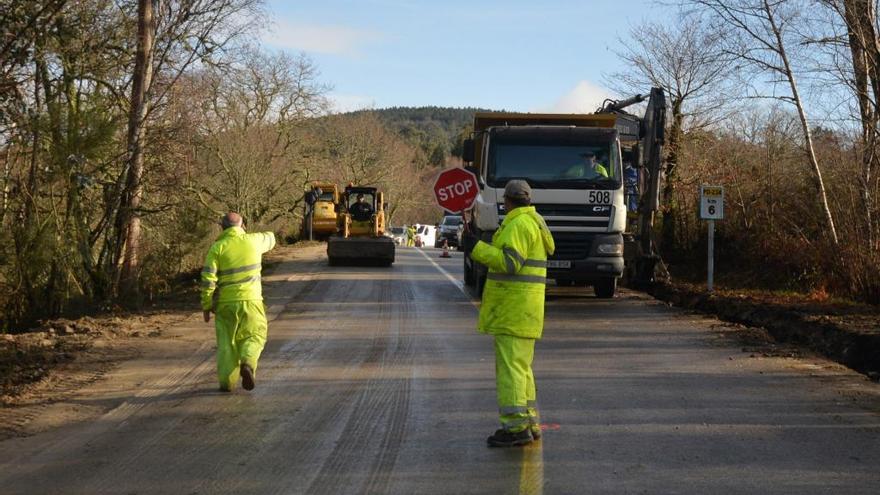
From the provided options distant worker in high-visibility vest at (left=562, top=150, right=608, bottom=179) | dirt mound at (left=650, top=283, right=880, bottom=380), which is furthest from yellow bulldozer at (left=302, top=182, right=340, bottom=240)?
distant worker in high-visibility vest at (left=562, top=150, right=608, bottom=179)

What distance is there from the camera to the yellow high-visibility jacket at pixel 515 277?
23.1 feet

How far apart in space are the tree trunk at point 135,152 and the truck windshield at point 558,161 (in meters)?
8.39

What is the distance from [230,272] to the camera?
9.40 metres

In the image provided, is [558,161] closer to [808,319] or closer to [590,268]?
[590,268]

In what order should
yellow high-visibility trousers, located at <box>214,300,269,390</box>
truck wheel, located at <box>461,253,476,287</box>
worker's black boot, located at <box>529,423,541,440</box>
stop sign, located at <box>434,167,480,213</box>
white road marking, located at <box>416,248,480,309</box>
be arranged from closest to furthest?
1. worker's black boot, located at <box>529,423,541,440</box>
2. yellow high-visibility trousers, located at <box>214,300,269,390</box>
3. stop sign, located at <box>434,167,480,213</box>
4. white road marking, located at <box>416,248,480,309</box>
5. truck wheel, located at <box>461,253,476,287</box>

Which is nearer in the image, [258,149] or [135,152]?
[135,152]

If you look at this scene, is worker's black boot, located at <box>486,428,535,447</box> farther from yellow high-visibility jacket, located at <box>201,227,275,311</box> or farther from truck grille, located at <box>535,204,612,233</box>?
truck grille, located at <box>535,204,612,233</box>

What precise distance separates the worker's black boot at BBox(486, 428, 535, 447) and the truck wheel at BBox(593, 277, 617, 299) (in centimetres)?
1142

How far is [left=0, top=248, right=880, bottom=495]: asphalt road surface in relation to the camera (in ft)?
20.5

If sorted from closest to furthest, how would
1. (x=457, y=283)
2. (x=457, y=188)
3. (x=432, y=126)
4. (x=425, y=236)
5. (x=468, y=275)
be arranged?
(x=457, y=188)
(x=468, y=275)
(x=457, y=283)
(x=425, y=236)
(x=432, y=126)

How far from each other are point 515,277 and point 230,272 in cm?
343

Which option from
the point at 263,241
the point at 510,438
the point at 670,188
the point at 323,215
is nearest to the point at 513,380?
the point at 510,438

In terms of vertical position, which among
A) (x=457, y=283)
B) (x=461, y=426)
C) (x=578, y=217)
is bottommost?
(x=461, y=426)

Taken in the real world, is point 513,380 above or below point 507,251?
below
